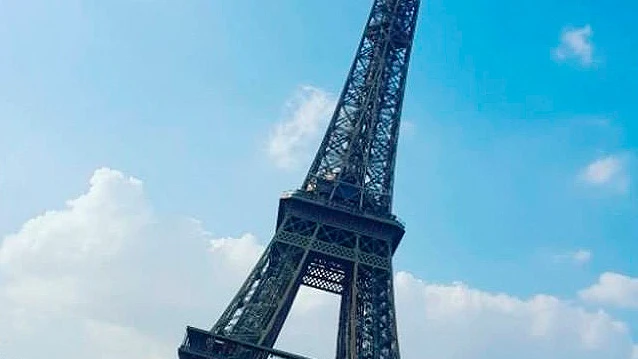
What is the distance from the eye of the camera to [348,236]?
6397cm

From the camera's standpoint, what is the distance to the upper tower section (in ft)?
214

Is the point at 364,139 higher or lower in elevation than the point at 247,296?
higher

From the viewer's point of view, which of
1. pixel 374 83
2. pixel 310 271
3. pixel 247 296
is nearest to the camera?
pixel 247 296

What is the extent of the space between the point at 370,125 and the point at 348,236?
9.92 meters

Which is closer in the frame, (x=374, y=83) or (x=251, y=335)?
(x=251, y=335)

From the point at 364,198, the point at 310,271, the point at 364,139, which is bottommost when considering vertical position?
the point at 310,271

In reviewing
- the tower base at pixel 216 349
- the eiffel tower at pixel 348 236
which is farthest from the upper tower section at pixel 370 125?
the tower base at pixel 216 349

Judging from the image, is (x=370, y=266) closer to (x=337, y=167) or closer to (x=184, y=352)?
(x=337, y=167)

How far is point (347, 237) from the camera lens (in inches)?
2517

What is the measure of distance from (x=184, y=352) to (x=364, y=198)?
18.3 meters

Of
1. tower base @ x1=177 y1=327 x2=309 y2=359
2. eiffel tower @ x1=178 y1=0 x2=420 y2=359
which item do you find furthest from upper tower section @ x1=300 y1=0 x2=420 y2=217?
tower base @ x1=177 y1=327 x2=309 y2=359

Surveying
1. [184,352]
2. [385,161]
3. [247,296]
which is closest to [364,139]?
[385,161]

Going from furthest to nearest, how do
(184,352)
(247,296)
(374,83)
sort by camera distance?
(374,83) < (247,296) < (184,352)

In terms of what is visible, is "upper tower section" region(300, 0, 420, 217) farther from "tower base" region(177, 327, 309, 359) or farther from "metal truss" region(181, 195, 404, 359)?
"tower base" region(177, 327, 309, 359)
